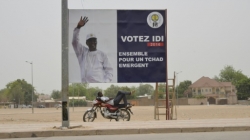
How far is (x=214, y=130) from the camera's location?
1241 cm

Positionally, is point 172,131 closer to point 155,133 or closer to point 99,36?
point 155,133

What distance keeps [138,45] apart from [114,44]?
1073 millimetres

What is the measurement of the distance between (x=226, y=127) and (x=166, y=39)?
6.66 meters

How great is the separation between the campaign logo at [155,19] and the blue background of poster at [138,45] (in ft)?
0.42

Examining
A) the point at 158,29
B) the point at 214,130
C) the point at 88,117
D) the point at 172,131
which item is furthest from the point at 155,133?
the point at 158,29

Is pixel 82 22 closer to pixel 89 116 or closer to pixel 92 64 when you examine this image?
pixel 92 64

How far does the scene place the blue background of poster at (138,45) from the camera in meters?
18.2

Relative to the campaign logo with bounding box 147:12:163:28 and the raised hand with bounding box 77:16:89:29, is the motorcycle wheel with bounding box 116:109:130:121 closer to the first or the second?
the campaign logo with bounding box 147:12:163:28

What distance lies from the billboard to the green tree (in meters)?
106

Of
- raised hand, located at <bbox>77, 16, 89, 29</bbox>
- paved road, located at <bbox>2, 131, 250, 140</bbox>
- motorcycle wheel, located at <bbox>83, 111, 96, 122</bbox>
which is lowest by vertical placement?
paved road, located at <bbox>2, 131, 250, 140</bbox>

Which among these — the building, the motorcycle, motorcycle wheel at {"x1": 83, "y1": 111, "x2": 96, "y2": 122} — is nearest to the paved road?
the motorcycle

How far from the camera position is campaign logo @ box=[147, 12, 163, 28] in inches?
719

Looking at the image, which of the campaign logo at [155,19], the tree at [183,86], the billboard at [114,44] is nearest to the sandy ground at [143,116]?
the billboard at [114,44]

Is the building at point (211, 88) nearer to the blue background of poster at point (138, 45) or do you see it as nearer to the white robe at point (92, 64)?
the blue background of poster at point (138, 45)
